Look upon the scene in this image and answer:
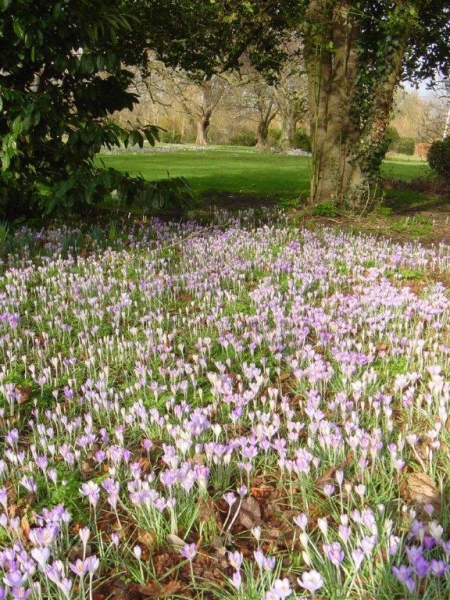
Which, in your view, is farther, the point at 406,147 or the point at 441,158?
the point at 406,147

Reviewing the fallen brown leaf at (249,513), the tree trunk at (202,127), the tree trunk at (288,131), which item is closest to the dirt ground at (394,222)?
the fallen brown leaf at (249,513)

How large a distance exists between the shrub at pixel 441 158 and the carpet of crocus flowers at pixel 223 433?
11.9m

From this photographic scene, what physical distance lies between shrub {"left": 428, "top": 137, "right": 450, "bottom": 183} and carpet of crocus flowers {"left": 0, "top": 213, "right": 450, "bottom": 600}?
470 inches

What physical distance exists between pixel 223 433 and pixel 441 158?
16849 mm

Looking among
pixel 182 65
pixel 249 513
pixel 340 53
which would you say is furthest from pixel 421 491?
pixel 182 65

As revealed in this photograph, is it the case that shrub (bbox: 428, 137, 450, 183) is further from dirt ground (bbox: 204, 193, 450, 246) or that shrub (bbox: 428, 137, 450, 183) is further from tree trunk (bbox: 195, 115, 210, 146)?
tree trunk (bbox: 195, 115, 210, 146)

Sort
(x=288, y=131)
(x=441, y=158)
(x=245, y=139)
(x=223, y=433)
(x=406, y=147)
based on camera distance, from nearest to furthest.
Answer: (x=223, y=433) → (x=441, y=158) → (x=288, y=131) → (x=406, y=147) → (x=245, y=139)

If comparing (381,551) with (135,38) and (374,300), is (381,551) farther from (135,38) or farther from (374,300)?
(135,38)

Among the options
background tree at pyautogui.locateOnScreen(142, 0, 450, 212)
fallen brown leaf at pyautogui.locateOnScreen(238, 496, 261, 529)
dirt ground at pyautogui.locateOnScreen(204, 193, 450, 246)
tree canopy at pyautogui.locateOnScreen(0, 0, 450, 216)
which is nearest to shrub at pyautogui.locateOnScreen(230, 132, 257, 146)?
tree canopy at pyautogui.locateOnScreen(0, 0, 450, 216)

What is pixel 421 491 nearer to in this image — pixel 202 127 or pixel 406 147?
pixel 202 127

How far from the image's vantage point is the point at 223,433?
10.2 ft

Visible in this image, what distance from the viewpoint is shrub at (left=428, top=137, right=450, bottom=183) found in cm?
1744

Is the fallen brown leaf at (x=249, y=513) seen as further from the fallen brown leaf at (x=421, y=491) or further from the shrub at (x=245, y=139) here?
the shrub at (x=245, y=139)

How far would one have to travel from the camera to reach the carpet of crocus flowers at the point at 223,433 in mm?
2014
